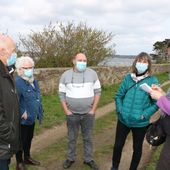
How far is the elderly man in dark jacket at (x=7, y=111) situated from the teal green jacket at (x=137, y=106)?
6.21 ft

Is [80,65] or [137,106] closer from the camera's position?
[137,106]

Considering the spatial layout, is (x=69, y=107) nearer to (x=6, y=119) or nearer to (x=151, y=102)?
(x=151, y=102)

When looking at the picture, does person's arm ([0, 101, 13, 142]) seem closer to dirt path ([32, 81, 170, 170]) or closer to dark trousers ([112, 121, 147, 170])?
dark trousers ([112, 121, 147, 170])

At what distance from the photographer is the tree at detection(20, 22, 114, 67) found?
1711 centimetres

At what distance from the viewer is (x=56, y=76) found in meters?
13.8

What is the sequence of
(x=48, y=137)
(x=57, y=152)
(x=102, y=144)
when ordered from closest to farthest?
(x=57, y=152)
(x=102, y=144)
(x=48, y=137)

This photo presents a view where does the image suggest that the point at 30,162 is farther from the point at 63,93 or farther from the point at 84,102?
the point at 84,102

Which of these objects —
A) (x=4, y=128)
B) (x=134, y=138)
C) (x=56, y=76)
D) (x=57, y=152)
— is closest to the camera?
(x=4, y=128)

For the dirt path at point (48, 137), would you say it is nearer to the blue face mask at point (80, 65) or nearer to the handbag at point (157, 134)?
the blue face mask at point (80, 65)

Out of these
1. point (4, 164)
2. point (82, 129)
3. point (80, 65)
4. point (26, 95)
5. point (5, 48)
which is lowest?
point (82, 129)

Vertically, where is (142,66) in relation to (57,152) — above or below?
above

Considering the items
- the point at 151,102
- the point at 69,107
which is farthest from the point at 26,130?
the point at 151,102

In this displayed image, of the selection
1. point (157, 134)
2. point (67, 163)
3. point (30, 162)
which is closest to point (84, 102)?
point (67, 163)

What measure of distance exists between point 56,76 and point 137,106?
8.45m
